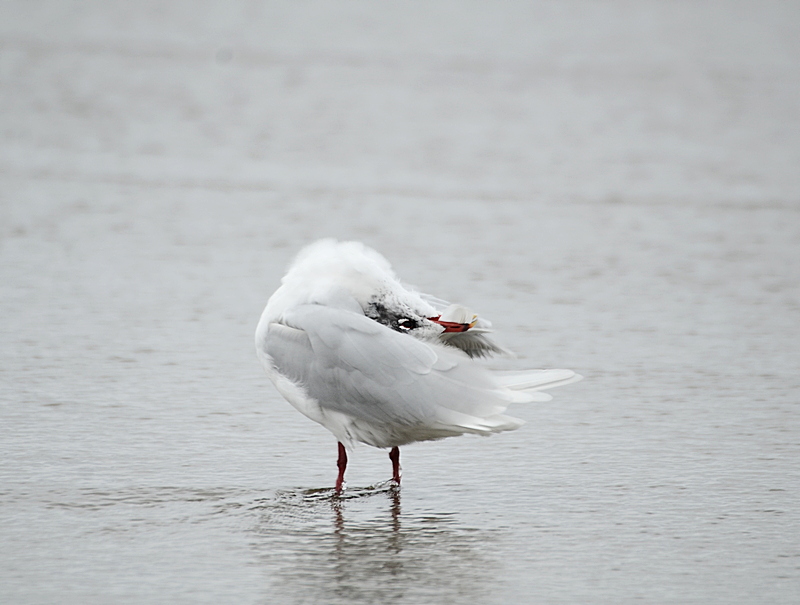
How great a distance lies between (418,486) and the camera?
17.1 feet

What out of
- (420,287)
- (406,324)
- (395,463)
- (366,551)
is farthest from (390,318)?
(420,287)

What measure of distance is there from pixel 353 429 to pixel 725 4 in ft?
63.0

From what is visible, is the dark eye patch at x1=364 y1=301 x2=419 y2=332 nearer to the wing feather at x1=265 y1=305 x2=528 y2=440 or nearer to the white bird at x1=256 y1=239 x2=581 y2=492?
the white bird at x1=256 y1=239 x2=581 y2=492

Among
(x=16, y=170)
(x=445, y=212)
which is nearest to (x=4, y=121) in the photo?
(x=16, y=170)

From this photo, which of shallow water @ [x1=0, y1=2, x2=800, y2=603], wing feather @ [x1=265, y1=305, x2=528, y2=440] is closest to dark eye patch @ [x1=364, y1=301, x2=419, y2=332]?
wing feather @ [x1=265, y1=305, x2=528, y2=440]

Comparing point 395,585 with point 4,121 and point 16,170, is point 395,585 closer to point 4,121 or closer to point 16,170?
point 16,170

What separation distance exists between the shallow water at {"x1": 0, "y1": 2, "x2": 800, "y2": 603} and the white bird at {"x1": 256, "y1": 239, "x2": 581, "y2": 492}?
0.31 meters

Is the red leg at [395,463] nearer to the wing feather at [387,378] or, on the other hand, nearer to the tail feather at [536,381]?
the wing feather at [387,378]

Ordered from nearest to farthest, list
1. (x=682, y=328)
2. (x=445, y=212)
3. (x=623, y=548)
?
(x=623, y=548) < (x=682, y=328) < (x=445, y=212)

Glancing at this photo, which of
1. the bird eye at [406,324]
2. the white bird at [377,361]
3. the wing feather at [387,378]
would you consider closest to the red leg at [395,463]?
the white bird at [377,361]

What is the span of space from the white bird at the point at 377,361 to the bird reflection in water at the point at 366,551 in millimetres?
249

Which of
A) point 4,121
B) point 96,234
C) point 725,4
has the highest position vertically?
point 725,4

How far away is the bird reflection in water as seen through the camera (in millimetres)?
4141

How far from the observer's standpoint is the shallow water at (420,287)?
4465 mm
